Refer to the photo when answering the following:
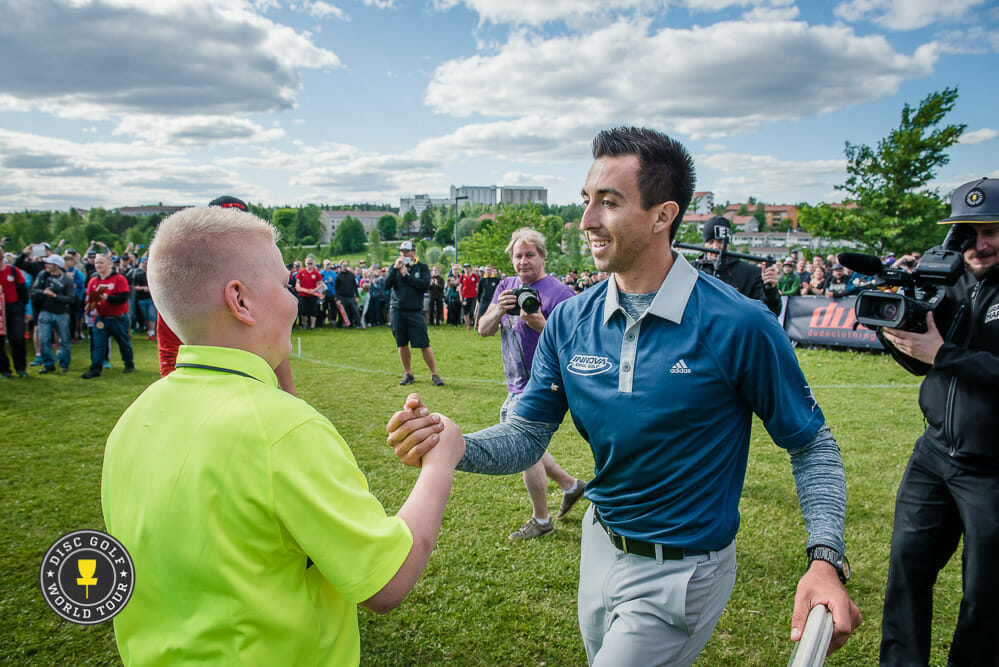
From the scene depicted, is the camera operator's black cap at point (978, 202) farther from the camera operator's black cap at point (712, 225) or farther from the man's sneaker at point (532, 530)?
the camera operator's black cap at point (712, 225)

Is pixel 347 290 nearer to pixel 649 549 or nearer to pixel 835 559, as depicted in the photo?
pixel 649 549

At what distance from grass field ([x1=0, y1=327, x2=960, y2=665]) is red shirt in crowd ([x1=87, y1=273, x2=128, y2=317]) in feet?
4.45

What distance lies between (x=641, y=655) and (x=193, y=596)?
135cm

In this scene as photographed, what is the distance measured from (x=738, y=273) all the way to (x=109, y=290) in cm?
1036

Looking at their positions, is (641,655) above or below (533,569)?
above

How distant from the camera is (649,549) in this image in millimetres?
1942

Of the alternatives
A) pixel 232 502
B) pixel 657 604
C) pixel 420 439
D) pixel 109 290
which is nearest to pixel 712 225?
pixel 657 604

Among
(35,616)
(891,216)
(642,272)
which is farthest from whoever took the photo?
(891,216)

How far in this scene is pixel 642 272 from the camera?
6.86 feet

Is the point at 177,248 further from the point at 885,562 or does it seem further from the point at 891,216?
the point at 891,216

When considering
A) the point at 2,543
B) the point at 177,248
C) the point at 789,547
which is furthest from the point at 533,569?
the point at 2,543

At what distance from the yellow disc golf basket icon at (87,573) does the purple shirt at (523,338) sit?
3772mm

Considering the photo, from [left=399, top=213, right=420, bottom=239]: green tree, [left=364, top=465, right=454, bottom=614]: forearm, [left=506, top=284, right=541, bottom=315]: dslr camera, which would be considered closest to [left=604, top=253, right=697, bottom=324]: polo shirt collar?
[left=364, top=465, right=454, bottom=614]: forearm

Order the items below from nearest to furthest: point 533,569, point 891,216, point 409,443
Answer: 1. point 409,443
2. point 533,569
3. point 891,216
